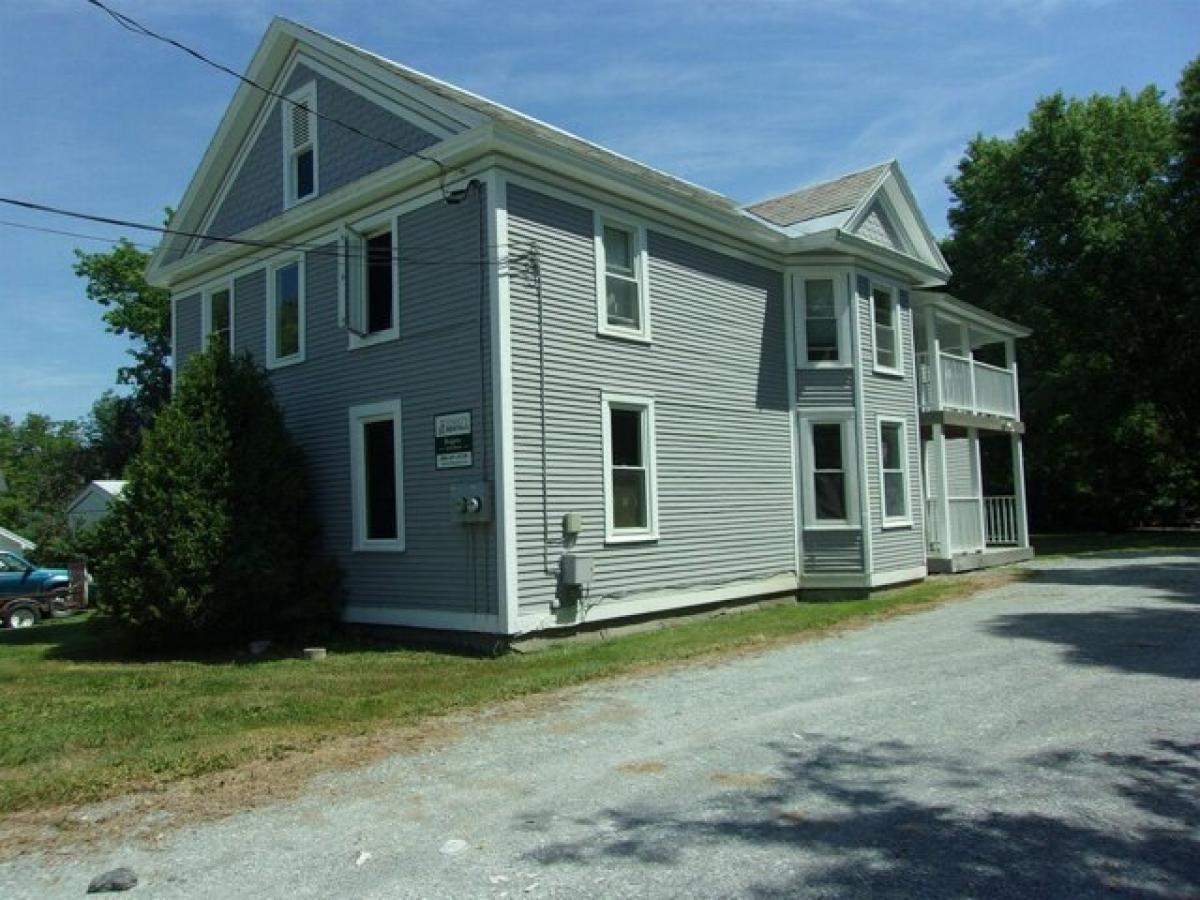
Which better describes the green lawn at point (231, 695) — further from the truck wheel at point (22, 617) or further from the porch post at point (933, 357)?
the truck wheel at point (22, 617)

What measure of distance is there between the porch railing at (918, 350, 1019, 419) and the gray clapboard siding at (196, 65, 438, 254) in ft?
37.0

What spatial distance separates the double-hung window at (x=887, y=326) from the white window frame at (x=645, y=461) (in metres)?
5.91

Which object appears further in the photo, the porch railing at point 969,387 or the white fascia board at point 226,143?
the porch railing at point 969,387

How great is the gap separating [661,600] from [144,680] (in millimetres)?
6352

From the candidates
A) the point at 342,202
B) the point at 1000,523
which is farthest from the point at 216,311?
the point at 1000,523

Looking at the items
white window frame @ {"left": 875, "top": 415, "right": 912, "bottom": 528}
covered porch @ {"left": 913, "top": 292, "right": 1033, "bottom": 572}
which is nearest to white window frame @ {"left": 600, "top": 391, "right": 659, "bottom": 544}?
white window frame @ {"left": 875, "top": 415, "right": 912, "bottom": 528}

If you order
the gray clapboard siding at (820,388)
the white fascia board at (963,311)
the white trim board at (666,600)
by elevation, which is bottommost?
the white trim board at (666,600)

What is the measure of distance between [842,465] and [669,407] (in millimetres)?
4132

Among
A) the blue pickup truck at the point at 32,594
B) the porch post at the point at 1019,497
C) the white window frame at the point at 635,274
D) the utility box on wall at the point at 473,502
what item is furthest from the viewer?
the porch post at the point at 1019,497

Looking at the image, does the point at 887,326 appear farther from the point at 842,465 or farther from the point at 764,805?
the point at 764,805

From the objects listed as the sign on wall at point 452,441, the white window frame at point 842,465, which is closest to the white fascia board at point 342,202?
the sign on wall at point 452,441

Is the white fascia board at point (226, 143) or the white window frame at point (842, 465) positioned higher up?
the white fascia board at point (226, 143)

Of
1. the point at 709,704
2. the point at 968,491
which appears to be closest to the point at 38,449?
the point at 968,491

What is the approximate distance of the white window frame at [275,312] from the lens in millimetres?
14455
